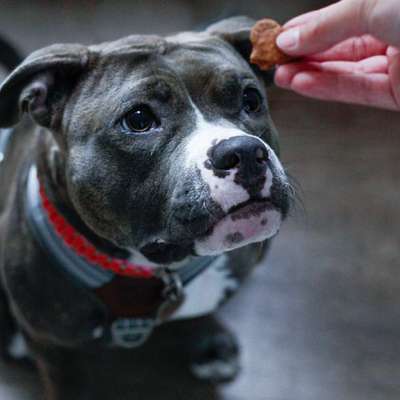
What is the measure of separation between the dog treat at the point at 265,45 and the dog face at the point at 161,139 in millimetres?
29

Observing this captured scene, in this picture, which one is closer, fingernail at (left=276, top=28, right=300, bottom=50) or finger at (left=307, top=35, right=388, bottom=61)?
fingernail at (left=276, top=28, right=300, bottom=50)

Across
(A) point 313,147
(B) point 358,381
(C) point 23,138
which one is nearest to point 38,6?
(C) point 23,138

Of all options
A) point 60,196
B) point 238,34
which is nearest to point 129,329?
point 60,196

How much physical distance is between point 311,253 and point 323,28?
769 mm

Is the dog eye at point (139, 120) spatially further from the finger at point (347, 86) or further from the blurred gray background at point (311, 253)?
the blurred gray background at point (311, 253)

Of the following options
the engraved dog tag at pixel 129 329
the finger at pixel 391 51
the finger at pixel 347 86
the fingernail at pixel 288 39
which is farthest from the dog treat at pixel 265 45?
the engraved dog tag at pixel 129 329

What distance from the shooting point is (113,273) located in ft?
3.97

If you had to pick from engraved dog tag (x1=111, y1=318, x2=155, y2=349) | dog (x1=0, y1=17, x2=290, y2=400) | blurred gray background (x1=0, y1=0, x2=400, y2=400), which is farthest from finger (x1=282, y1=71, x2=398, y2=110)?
engraved dog tag (x1=111, y1=318, x2=155, y2=349)

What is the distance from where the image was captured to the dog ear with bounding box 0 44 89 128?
1.07 m

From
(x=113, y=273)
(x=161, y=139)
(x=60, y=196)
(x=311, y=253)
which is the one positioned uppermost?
(x=161, y=139)

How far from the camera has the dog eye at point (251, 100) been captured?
42.7 inches

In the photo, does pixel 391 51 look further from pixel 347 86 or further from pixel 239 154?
pixel 239 154

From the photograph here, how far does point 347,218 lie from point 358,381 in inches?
17.9

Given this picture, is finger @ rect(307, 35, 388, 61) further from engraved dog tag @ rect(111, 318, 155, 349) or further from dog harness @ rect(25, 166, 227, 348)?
engraved dog tag @ rect(111, 318, 155, 349)
